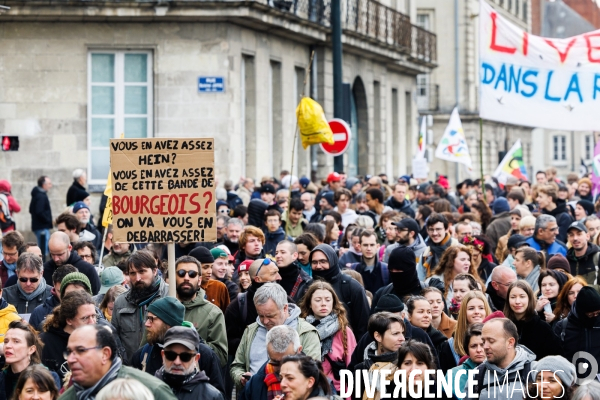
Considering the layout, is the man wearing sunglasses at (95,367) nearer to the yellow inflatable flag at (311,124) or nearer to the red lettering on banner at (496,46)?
the red lettering on banner at (496,46)

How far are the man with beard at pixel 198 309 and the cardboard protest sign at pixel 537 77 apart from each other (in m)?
6.11

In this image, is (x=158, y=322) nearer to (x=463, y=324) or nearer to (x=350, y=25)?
(x=463, y=324)

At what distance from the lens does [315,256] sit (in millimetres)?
9977

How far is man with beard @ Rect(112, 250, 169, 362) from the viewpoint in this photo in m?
8.77

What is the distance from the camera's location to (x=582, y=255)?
12336 mm

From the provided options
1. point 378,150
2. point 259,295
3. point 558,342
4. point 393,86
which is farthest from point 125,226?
point 393,86

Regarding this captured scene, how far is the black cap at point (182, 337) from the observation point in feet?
23.0

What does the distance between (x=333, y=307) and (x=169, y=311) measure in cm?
167

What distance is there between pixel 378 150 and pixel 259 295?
92.2 ft

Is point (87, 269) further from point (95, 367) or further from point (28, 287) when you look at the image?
point (95, 367)

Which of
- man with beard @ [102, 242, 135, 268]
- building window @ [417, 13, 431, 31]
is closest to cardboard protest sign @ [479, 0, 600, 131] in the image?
man with beard @ [102, 242, 135, 268]

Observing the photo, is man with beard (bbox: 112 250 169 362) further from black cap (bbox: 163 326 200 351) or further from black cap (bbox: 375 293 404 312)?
black cap (bbox: 163 326 200 351)

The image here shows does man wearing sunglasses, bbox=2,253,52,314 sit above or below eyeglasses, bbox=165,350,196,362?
above

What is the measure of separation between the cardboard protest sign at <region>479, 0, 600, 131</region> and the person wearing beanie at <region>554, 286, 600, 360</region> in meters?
5.40
